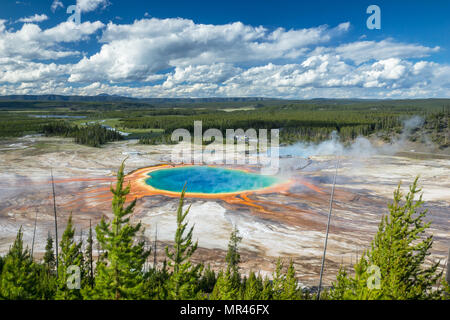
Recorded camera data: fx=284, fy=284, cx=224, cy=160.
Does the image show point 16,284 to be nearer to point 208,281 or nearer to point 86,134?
point 208,281

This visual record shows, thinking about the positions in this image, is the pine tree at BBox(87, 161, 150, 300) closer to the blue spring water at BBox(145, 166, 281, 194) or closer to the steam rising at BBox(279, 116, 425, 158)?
the blue spring water at BBox(145, 166, 281, 194)

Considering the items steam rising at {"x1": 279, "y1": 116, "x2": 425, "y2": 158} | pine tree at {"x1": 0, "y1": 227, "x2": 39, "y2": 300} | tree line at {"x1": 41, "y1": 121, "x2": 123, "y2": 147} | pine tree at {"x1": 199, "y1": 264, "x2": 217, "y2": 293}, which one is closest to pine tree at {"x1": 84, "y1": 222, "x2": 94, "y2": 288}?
pine tree at {"x1": 0, "y1": 227, "x2": 39, "y2": 300}

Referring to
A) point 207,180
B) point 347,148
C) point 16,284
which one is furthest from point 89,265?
point 347,148

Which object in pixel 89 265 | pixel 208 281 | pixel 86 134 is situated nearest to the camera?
pixel 208 281

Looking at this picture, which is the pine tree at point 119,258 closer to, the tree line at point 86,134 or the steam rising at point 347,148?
the steam rising at point 347,148

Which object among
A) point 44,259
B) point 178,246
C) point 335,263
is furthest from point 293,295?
point 44,259

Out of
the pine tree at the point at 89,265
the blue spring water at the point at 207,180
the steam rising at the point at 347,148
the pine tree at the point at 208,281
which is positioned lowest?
the pine tree at the point at 208,281

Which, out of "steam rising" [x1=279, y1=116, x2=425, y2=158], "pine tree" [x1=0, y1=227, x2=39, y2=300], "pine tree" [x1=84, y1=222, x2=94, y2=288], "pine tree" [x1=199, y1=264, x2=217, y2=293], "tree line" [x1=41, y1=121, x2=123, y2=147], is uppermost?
"tree line" [x1=41, y1=121, x2=123, y2=147]

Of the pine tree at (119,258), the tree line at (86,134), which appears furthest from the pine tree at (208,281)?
the tree line at (86,134)

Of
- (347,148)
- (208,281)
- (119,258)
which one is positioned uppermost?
(119,258)

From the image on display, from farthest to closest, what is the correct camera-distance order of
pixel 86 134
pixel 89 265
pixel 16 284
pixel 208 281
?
pixel 86 134
pixel 89 265
pixel 208 281
pixel 16 284
